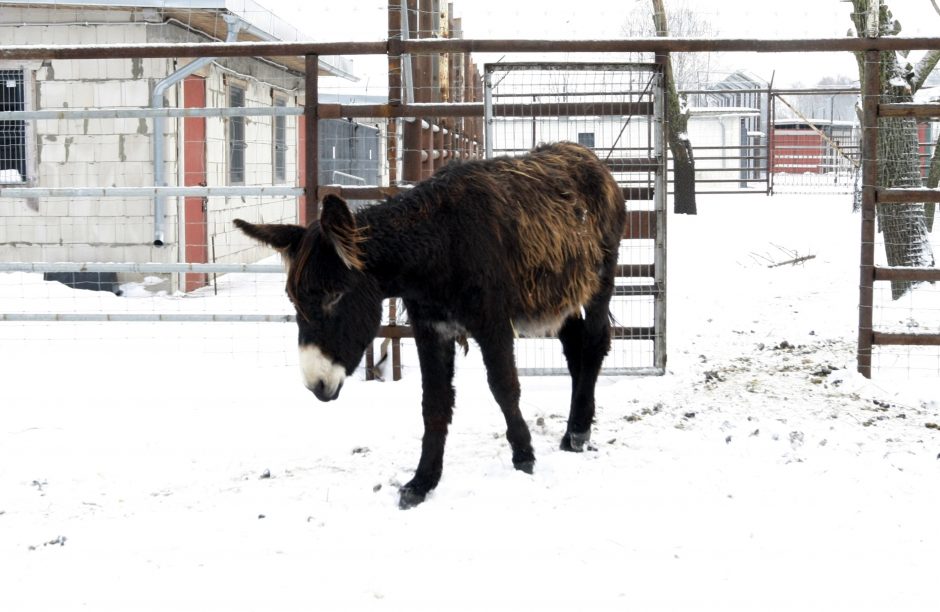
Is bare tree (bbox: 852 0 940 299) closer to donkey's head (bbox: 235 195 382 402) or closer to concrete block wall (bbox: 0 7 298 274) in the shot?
donkey's head (bbox: 235 195 382 402)

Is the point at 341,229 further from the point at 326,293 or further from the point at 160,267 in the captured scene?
the point at 160,267

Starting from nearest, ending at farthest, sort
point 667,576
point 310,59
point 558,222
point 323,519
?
point 667,576, point 323,519, point 558,222, point 310,59

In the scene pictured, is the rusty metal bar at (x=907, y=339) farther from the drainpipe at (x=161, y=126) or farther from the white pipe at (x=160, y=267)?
the drainpipe at (x=161, y=126)

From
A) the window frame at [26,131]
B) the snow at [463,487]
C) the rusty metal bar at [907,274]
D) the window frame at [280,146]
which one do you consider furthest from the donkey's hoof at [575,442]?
the window frame at [280,146]

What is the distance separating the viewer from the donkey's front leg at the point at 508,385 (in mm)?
4793

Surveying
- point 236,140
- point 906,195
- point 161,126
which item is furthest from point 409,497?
point 236,140

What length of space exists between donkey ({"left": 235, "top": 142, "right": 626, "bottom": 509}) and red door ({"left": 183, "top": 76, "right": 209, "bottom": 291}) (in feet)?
25.3

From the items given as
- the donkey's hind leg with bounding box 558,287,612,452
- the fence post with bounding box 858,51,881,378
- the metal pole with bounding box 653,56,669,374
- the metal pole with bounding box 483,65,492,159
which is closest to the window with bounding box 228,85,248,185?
the metal pole with bounding box 483,65,492,159

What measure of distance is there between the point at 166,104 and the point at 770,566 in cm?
966

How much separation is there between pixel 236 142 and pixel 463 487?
10.0 meters

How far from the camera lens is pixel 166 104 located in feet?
37.6

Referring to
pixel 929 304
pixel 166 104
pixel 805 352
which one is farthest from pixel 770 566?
pixel 166 104

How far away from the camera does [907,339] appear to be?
6727 millimetres

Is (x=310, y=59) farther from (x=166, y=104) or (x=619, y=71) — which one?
(x=166, y=104)
